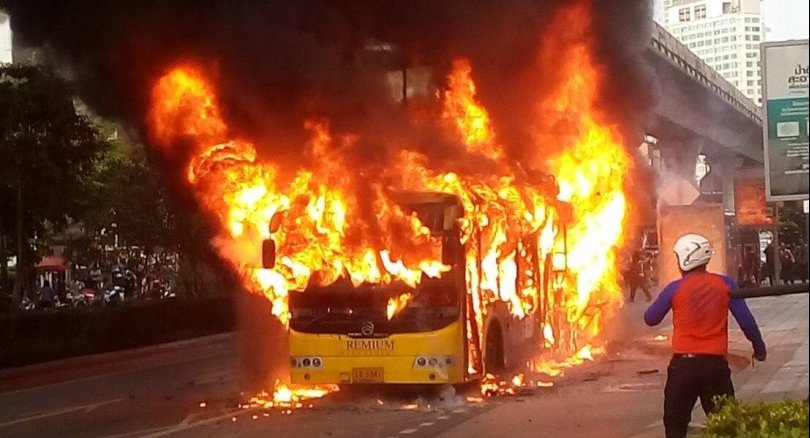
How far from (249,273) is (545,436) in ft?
17.0

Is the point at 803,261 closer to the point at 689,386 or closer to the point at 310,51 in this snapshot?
the point at 689,386

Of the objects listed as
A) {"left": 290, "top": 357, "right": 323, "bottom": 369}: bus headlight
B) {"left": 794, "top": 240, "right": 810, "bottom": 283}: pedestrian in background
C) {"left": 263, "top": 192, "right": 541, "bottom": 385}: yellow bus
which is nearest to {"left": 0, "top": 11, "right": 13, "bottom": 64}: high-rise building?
{"left": 263, "top": 192, "right": 541, "bottom": 385}: yellow bus

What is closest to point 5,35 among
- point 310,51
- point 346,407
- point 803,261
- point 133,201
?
point 310,51

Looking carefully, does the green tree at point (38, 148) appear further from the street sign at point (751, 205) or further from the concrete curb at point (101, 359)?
the street sign at point (751, 205)

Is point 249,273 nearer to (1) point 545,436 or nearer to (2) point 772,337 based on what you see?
(1) point 545,436

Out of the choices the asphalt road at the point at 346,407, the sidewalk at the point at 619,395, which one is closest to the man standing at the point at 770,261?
the sidewalk at the point at 619,395

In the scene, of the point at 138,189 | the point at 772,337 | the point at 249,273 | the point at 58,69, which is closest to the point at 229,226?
the point at 249,273

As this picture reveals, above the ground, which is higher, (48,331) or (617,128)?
→ (617,128)

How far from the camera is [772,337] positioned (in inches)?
734

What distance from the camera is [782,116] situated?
884 centimetres

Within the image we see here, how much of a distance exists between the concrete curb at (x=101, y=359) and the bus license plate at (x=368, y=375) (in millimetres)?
6897

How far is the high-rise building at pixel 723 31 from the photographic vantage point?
563 inches

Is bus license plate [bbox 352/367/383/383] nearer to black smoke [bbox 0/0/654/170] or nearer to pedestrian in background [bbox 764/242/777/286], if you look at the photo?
black smoke [bbox 0/0/654/170]

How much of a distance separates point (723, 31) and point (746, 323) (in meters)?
11.6
